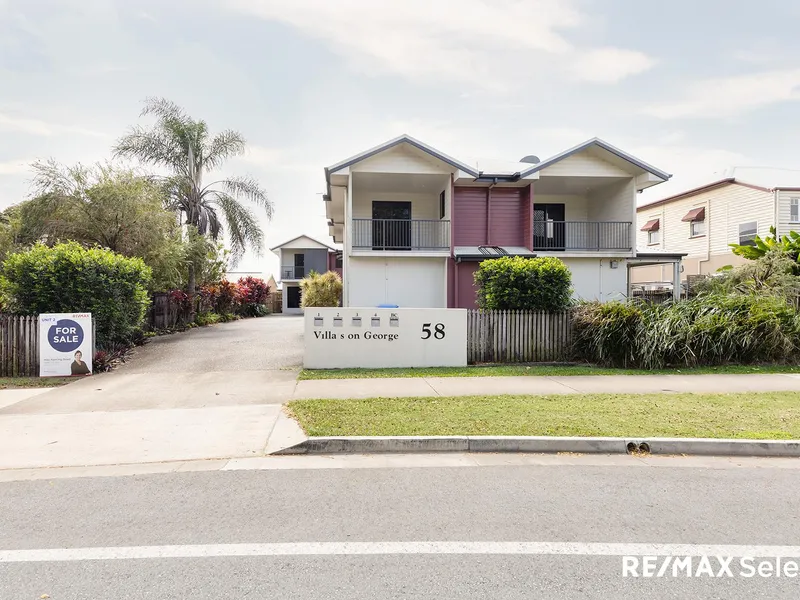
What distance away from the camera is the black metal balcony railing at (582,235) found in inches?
739

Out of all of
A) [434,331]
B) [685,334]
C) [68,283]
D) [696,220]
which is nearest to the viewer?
[68,283]

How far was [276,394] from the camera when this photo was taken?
8.52 metres

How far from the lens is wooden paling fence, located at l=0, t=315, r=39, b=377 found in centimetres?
1034

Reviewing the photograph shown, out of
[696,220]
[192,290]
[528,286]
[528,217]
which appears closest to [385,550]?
[528,286]

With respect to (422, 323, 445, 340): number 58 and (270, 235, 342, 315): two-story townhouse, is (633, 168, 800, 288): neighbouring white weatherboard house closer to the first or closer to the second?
(422, 323, 445, 340): number 58

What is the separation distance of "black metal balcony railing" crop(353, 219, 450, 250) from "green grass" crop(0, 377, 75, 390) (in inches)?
408

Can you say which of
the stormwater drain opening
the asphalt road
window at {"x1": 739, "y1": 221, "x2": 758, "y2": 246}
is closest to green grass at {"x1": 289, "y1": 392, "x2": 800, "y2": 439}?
the stormwater drain opening

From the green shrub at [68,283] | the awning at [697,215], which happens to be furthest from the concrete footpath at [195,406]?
the awning at [697,215]

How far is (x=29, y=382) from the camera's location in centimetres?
970

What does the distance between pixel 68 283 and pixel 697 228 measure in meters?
30.0

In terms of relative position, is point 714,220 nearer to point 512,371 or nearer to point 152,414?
point 512,371

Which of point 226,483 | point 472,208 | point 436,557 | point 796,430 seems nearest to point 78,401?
point 226,483

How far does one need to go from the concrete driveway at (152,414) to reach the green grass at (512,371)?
3.37 feet

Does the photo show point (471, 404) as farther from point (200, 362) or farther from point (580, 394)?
point (200, 362)
